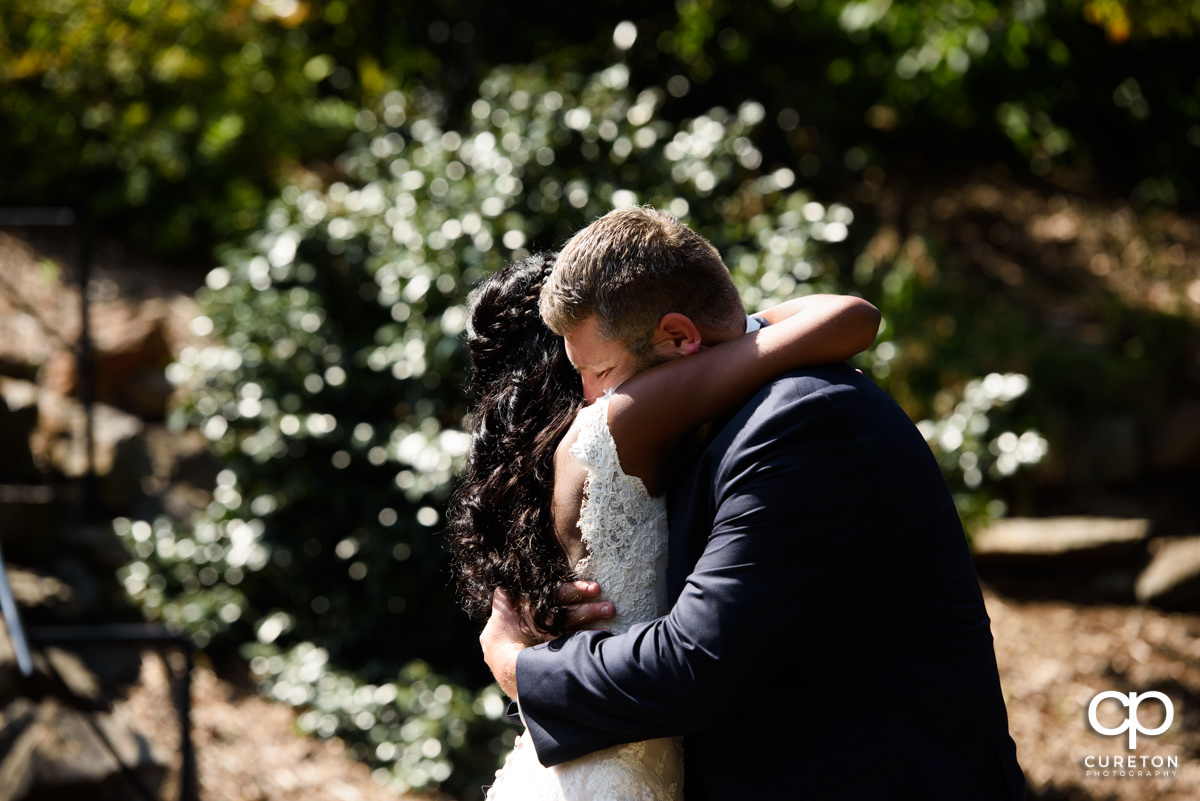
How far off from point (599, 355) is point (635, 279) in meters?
0.17

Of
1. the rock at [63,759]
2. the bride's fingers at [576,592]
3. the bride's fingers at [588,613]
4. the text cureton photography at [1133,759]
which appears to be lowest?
the text cureton photography at [1133,759]

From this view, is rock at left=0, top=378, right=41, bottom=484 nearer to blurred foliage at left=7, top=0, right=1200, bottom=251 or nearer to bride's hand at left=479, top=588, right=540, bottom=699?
blurred foliage at left=7, top=0, right=1200, bottom=251

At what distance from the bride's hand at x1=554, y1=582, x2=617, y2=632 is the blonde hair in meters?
0.45

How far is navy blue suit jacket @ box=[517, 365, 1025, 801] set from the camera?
162cm

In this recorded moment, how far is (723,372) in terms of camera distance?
1.77 metres

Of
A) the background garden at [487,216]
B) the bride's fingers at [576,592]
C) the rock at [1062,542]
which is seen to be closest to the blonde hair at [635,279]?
the bride's fingers at [576,592]

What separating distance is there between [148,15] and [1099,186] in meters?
7.88

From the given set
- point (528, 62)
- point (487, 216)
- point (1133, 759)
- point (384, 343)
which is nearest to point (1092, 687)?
point (1133, 759)

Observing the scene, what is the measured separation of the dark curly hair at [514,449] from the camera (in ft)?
6.48

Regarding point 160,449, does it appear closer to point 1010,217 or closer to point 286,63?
point 286,63

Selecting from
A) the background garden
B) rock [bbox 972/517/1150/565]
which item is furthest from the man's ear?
rock [bbox 972/517/1150/565]

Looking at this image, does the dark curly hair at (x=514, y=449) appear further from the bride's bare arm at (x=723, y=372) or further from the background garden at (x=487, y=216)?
the background garden at (x=487, y=216)

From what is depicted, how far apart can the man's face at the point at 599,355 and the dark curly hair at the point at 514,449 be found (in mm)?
171

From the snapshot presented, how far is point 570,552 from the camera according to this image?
196cm
